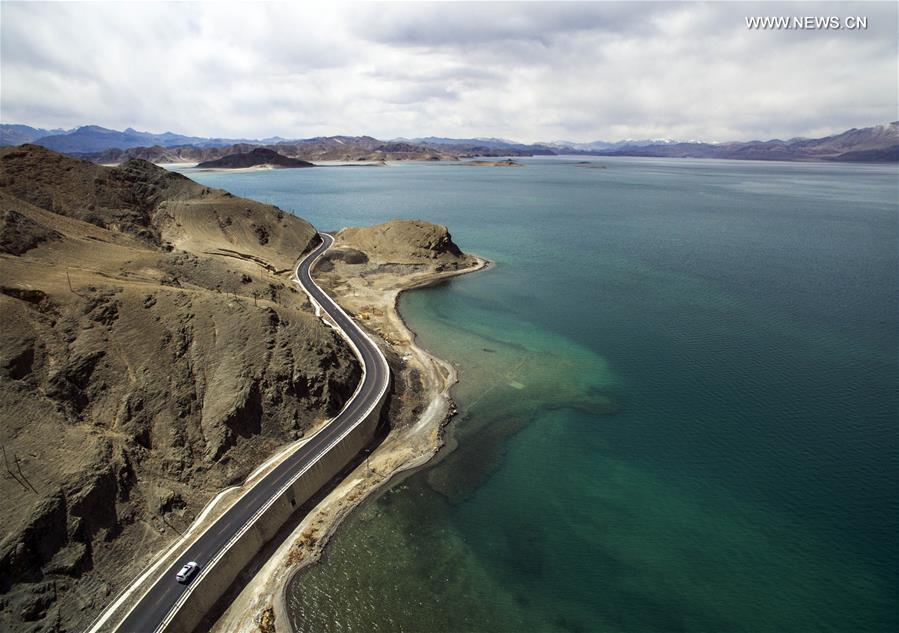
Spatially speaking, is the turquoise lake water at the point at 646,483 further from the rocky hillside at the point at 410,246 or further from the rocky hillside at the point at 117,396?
the rocky hillside at the point at 410,246

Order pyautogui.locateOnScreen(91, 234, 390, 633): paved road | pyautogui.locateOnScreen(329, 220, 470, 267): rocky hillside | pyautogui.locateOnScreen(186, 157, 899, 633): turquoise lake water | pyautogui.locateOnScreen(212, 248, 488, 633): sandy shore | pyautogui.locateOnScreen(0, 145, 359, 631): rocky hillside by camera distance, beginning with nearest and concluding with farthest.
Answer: pyautogui.locateOnScreen(91, 234, 390, 633): paved road
pyautogui.locateOnScreen(0, 145, 359, 631): rocky hillside
pyautogui.locateOnScreen(212, 248, 488, 633): sandy shore
pyautogui.locateOnScreen(186, 157, 899, 633): turquoise lake water
pyautogui.locateOnScreen(329, 220, 470, 267): rocky hillside

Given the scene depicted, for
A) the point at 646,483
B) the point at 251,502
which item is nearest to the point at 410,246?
the point at 251,502

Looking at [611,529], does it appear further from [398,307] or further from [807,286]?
[807,286]

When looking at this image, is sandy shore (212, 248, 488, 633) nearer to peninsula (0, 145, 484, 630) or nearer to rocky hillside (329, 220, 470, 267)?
peninsula (0, 145, 484, 630)

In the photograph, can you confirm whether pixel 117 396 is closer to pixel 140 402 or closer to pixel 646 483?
pixel 140 402

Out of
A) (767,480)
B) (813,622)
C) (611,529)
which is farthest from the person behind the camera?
(767,480)

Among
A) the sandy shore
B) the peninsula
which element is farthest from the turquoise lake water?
Result: the peninsula

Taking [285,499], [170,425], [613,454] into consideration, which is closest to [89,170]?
[170,425]
